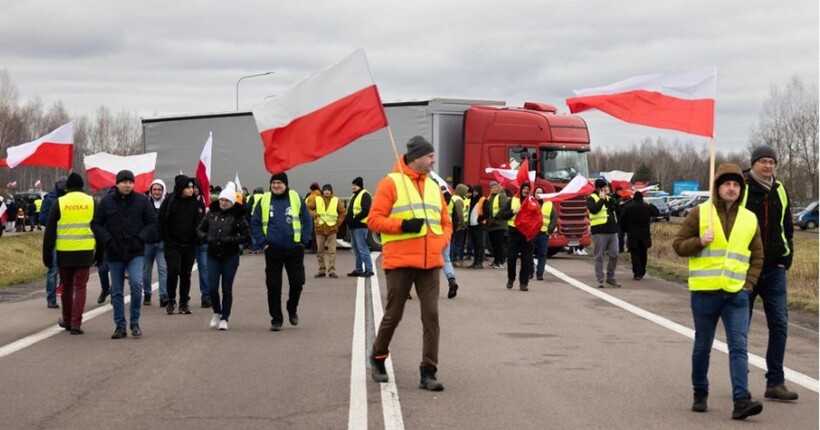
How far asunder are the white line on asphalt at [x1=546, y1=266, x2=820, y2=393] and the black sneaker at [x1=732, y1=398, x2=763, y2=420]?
61.2 inches

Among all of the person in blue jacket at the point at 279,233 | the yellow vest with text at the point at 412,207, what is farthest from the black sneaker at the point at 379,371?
the person in blue jacket at the point at 279,233

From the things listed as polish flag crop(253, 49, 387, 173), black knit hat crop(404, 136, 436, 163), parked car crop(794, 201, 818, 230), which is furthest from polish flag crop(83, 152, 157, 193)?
parked car crop(794, 201, 818, 230)

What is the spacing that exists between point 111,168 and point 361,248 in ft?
17.5

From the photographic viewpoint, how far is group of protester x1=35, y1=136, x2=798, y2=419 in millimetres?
8438

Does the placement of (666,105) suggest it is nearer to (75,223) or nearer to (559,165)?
(75,223)

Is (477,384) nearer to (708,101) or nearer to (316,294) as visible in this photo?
(708,101)

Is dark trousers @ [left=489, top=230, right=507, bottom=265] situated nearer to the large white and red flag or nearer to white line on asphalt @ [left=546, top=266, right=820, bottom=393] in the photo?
white line on asphalt @ [left=546, top=266, right=820, bottom=393]

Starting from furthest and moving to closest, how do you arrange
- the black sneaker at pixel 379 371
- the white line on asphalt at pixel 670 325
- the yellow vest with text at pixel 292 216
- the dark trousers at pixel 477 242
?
1. the dark trousers at pixel 477 242
2. the yellow vest with text at pixel 292 216
3. the white line on asphalt at pixel 670 325
4. the black sneaker at pixel 379 371

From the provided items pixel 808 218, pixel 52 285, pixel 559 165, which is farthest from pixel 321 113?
pixel 808 218

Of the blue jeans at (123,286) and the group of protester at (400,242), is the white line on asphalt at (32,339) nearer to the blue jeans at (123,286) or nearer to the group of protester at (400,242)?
the group of protester at (400,242)

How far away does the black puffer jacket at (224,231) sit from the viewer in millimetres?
13469

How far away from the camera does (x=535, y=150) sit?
29938 mm

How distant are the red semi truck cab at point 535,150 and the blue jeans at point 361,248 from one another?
342 inches

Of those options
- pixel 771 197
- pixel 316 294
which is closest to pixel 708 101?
pixel 771 197
